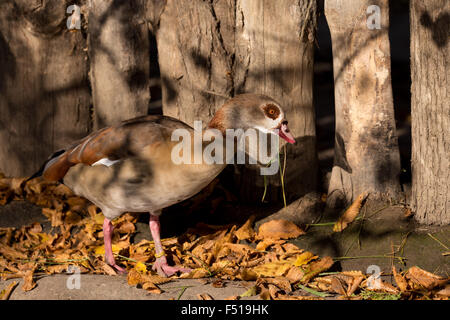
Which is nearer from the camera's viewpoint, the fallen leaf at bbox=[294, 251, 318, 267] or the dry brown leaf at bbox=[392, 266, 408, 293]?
the dry brown leaf at bbox=[392, 266, 408, 293]

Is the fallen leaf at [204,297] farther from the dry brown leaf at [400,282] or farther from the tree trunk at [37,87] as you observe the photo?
the tree trunk at [37,87]

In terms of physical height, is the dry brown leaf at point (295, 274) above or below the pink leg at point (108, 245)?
below

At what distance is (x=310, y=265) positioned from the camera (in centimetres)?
483

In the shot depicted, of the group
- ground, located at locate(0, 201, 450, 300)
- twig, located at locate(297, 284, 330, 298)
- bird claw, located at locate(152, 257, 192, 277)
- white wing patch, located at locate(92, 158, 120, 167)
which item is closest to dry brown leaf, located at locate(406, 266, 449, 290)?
ground, located at locate(0, 201, 450, 300)

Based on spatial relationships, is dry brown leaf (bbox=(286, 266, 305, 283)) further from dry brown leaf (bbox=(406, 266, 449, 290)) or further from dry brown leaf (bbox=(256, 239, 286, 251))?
dry brown leaf (bbox=(406, 266, 449, 290))

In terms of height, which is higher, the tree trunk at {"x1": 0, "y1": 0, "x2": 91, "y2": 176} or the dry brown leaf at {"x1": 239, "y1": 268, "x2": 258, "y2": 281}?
the tree trunk at {"x1": 0, "y1": 0, "x2": 91, "y2": 176}

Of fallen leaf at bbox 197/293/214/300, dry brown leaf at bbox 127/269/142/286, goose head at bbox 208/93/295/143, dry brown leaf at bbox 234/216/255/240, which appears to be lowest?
fallen leaf at bbox 197/293/214/300

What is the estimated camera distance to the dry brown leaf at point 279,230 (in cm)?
534

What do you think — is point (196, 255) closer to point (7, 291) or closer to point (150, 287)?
point (150, 287)

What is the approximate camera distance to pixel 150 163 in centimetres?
473

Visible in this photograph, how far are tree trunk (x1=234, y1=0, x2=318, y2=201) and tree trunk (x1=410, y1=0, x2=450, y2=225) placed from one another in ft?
2.94

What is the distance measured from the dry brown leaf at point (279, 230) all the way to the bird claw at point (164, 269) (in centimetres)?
73

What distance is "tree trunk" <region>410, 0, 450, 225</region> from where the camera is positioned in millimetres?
4754

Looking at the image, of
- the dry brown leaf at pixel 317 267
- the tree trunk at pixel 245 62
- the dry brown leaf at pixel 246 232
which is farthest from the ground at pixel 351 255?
the tree trunk at pixel 245 62
